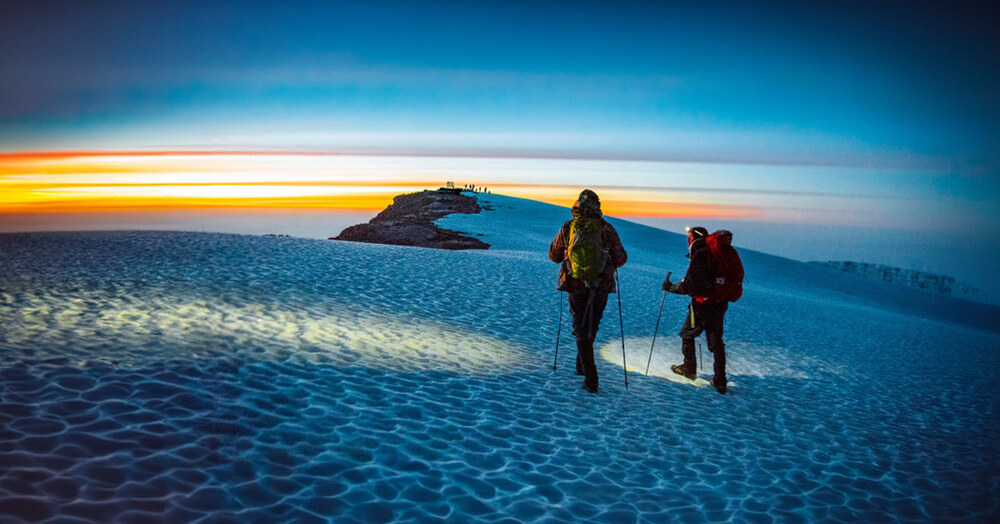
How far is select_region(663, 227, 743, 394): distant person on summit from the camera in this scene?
30.9 feet

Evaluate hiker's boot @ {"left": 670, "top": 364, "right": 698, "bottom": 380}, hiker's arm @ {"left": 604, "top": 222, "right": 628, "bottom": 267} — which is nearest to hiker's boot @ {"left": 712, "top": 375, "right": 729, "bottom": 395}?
hiker's boot @ {"left": 670, "top": 364, "right": 698, "bottom": 380}

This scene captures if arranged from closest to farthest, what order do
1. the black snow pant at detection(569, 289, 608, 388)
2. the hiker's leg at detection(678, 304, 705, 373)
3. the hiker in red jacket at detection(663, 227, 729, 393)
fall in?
the black snow pant at detection(569, 289, 608, 388) < the hiker in red jacket at detection(663, 227, 729, 393) < the hiker's leg at detection(678, 304, 705, 373)

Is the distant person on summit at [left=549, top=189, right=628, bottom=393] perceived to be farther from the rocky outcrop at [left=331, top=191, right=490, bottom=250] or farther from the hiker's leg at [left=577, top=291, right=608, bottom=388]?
the rocky outcrop at [left=331, top=191, right=490, bottom=250]

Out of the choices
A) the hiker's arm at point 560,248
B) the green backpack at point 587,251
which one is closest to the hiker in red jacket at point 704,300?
the green backpack at point 587,251

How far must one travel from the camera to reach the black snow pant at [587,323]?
28.5ft

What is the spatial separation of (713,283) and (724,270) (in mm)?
280

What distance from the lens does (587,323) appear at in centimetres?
873

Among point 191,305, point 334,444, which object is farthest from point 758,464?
point 191,305

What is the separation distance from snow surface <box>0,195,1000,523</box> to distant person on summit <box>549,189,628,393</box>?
0.95 metres

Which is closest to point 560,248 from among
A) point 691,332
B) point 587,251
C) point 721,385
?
point 587,251

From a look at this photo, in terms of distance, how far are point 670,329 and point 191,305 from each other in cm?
1168

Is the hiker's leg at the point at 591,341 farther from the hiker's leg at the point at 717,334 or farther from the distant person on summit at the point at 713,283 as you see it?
the hiker's leg at the point at 717,334

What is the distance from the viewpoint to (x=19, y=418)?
545cm

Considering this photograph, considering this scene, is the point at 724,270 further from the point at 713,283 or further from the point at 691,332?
the point at 691,332
